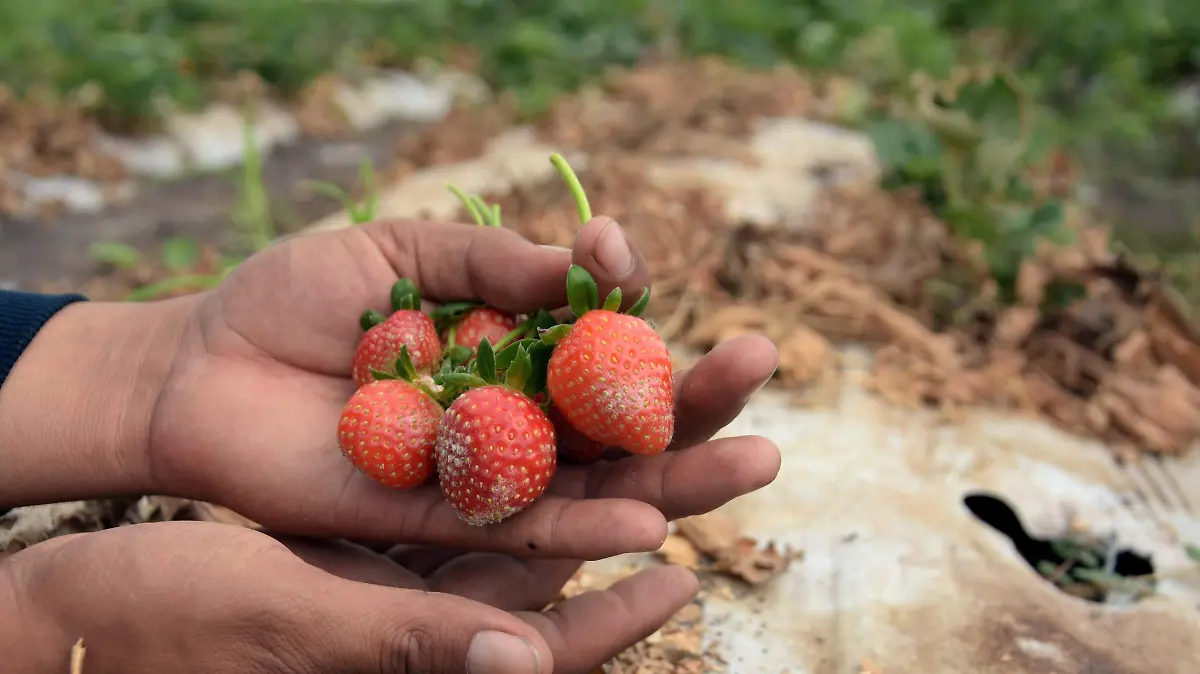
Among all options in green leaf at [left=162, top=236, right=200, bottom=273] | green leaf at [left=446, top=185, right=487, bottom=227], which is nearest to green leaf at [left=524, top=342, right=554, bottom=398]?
green leaf at [left=446, top=185, right=487, bottom=227]

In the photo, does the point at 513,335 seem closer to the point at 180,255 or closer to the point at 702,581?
the point at 702,581

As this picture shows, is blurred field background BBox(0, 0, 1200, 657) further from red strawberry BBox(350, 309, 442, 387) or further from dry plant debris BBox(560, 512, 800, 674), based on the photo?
red strawberry BBox(350, 309, 442, 387)

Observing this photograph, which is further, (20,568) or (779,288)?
(779,288)

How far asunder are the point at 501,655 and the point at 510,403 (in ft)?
1.19

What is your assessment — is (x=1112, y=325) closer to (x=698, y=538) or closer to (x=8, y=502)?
(x=698, y=538)

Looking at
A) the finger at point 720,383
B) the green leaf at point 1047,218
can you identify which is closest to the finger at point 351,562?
the finger at point 720,383

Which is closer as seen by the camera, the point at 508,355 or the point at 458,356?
the point at 508,355

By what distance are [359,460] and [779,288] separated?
1779 millimetres

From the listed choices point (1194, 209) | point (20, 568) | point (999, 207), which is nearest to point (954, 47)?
point (1194, 209)

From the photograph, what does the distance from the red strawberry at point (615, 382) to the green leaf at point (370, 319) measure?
420 mm

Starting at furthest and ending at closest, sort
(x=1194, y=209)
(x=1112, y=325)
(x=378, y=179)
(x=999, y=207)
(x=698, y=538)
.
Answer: (x=1194, y=209) < (x=378, y=179) < (x=999, y=207) < (x=1112, y=325) < (x=698, y=538)

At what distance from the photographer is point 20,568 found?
4.27 feet

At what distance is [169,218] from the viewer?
4.44 meters

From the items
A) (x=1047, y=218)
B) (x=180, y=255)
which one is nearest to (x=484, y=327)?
(x=1047, y=218)
